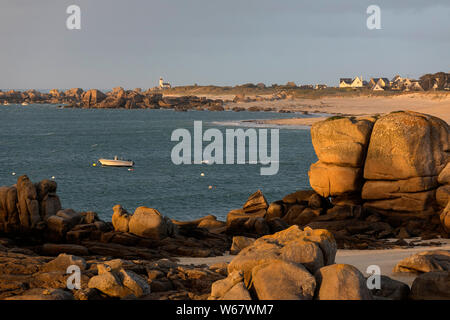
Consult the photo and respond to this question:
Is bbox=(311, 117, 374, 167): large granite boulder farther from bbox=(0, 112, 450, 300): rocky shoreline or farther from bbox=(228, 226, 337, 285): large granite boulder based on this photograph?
bbox=(228, 226, 337, 285): large granite boulder

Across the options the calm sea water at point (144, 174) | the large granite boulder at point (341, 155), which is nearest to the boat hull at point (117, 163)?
the calm sea water at point (144, 174)

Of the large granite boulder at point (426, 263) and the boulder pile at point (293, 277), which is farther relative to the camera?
the large granite boulder at point (426, 263)

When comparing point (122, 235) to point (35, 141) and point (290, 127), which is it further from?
point (290, 127)

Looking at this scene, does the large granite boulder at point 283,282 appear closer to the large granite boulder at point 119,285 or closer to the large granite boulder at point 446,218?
the large granite boulder at point 119,285

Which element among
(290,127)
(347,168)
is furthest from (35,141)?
(347,168)

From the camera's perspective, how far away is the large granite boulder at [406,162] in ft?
106

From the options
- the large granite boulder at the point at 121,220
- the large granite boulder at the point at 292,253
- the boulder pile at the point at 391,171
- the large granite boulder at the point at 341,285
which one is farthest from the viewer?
the boulder pile at the point at 391,171

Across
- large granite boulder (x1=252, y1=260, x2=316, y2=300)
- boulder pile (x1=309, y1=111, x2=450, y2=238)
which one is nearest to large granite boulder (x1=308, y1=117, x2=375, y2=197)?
boulder pile (x1=309, y1=111, x2=450, y2=238)

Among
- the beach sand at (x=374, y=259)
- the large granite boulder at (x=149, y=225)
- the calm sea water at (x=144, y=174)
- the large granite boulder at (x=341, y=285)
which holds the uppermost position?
the large granite boulder at (x=341, y=285)

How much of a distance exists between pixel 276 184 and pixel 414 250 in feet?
105

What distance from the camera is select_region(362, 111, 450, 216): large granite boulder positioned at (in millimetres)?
32281

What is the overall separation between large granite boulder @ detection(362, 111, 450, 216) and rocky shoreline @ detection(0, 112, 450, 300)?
2.2 inches

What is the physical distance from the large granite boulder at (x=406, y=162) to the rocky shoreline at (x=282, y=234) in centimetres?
6

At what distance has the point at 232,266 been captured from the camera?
1639 cm
